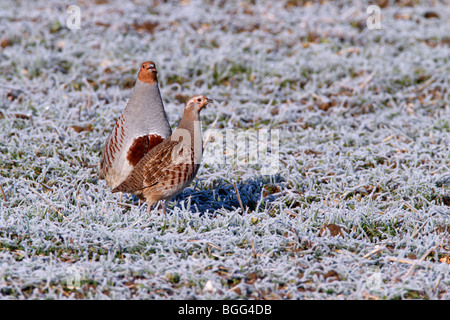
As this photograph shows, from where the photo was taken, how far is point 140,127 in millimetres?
4266

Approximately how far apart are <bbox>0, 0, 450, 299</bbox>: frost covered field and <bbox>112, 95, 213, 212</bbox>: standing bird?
0.19m

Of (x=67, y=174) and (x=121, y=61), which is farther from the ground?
(x=121, y=61)

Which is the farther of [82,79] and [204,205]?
[82,79]

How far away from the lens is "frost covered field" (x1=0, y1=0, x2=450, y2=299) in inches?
134

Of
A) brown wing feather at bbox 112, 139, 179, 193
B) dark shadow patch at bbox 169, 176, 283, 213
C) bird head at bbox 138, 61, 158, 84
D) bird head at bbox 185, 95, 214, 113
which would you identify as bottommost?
dark shadow patch at bbox 169, 176, 283, 213

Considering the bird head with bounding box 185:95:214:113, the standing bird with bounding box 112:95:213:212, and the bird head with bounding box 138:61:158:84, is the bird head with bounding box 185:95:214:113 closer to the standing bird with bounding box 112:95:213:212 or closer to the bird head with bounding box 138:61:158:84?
the standing bird with bounding box 112:95:213:212

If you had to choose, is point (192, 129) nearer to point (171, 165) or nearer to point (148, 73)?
point (171, 165)

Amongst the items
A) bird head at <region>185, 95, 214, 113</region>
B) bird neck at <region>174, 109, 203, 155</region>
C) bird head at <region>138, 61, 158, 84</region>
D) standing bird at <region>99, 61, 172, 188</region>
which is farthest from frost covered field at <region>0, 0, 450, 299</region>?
bird head at <region>138, 61, 158, 84</region>

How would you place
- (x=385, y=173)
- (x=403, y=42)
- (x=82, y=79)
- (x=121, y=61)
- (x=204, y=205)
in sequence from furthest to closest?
(x=403, y=42) → (x=121, y=61) → (x=82, y=79) → (x=385, y=173) → (x=204, y=205)

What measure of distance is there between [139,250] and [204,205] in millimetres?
1006
